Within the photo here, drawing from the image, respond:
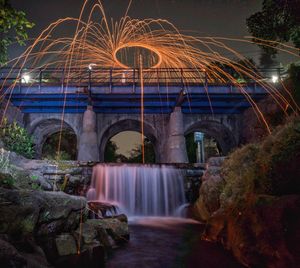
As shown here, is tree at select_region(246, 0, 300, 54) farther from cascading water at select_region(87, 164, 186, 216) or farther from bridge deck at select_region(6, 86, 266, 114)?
bridge deck at select_region(6, 86, 266, 114)

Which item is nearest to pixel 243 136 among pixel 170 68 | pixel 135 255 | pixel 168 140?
pixel 168 140

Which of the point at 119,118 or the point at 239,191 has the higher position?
the point at 119,118

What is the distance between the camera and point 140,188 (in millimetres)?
15719

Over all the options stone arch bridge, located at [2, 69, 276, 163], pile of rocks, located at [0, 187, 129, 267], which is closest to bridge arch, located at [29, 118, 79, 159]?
stone arch bridge, located at [2, 69, 276, 163]

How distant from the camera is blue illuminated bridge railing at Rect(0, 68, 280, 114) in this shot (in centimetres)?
1988

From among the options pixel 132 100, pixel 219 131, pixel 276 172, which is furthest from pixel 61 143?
pixel 276 172

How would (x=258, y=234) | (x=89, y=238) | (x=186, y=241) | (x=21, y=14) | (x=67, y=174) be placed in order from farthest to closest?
(x=67, y=174), (x=186, y=241), (x=89, y=238), (x=21, y=14), (x=258, y=234)

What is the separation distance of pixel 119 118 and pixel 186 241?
15.8 meters

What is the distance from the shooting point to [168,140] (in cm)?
2184

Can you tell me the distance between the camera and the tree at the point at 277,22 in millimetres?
10655

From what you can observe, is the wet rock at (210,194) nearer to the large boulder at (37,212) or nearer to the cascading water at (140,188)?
the cascading water at (140,188)

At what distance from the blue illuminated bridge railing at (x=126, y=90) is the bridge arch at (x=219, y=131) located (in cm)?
233

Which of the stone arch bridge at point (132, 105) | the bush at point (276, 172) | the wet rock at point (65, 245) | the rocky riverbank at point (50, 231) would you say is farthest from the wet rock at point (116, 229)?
the stone arch bridge at point (132, 105)

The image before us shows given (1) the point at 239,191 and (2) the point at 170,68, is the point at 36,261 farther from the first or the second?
(2) the point at 170,68
